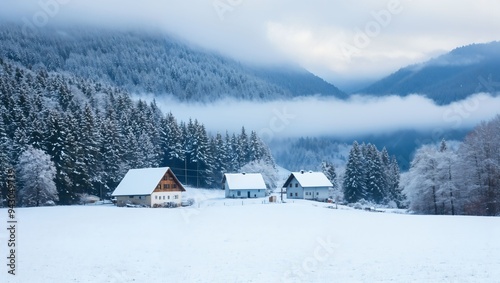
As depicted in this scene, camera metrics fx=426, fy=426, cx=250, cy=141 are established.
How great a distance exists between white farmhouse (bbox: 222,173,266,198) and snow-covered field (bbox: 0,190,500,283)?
172 ft

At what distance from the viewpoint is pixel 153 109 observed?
140 metres

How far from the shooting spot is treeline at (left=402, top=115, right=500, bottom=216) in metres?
63.0

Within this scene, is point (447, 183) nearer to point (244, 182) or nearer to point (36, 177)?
point (244, 182)

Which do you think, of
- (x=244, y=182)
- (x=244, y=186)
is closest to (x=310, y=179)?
(x=244, y=182)

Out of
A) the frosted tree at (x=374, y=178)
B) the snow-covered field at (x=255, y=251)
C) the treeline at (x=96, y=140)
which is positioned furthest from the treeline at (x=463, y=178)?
the treeline at (x=96, y=140)

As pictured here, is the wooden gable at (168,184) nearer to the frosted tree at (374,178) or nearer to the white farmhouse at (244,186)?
the white farmhouse at (244,186)

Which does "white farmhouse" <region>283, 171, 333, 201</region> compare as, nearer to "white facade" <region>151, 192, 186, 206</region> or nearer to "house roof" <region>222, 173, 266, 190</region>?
"house roof" <region>222, 173, 266, 190</region>

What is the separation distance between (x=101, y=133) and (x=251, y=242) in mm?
66417

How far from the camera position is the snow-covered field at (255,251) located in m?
24.2

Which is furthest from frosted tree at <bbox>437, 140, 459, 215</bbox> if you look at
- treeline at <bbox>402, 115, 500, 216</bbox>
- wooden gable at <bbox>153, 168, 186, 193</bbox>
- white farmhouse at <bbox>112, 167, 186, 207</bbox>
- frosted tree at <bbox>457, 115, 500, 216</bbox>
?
wooden gable at <bbox>153, 168, 186, 193</bbox>

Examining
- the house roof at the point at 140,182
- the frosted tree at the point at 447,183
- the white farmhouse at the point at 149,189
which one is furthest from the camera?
the white farmhouse at the point at 149,189

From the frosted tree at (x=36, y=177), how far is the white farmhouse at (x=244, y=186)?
41029 mm

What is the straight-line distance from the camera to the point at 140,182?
82.7 meters

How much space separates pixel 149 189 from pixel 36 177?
63.4 feet
